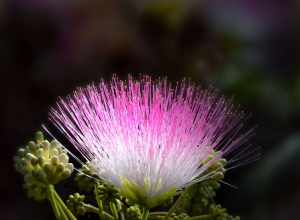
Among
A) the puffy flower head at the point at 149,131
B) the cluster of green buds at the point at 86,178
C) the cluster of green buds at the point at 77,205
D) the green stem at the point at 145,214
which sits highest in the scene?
the puffy flower head at the point at 149,131

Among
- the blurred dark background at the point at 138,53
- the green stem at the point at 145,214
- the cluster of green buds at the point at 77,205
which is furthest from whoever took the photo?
the blurred dark background at the point at 138,53

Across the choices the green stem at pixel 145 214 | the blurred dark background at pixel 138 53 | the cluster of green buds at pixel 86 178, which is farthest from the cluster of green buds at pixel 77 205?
the blurred dark background at pixel 138 53

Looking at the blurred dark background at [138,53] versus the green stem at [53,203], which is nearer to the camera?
the green stem at [53,203]

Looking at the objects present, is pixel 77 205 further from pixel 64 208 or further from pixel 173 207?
pixel 173 207

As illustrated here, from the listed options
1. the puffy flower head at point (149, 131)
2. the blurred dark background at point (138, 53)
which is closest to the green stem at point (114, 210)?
the puffy flower head at point (149, 131)

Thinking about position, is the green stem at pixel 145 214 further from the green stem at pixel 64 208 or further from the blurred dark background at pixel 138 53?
the blurred dark background at pixel 138 53

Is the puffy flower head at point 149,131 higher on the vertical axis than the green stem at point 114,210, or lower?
higher

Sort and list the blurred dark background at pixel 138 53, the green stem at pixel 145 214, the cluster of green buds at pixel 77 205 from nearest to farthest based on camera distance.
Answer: the green stem at pixel 145 214
the cluster of green buds at pixel 77 205
the blurred dark background at pixel 138 53
